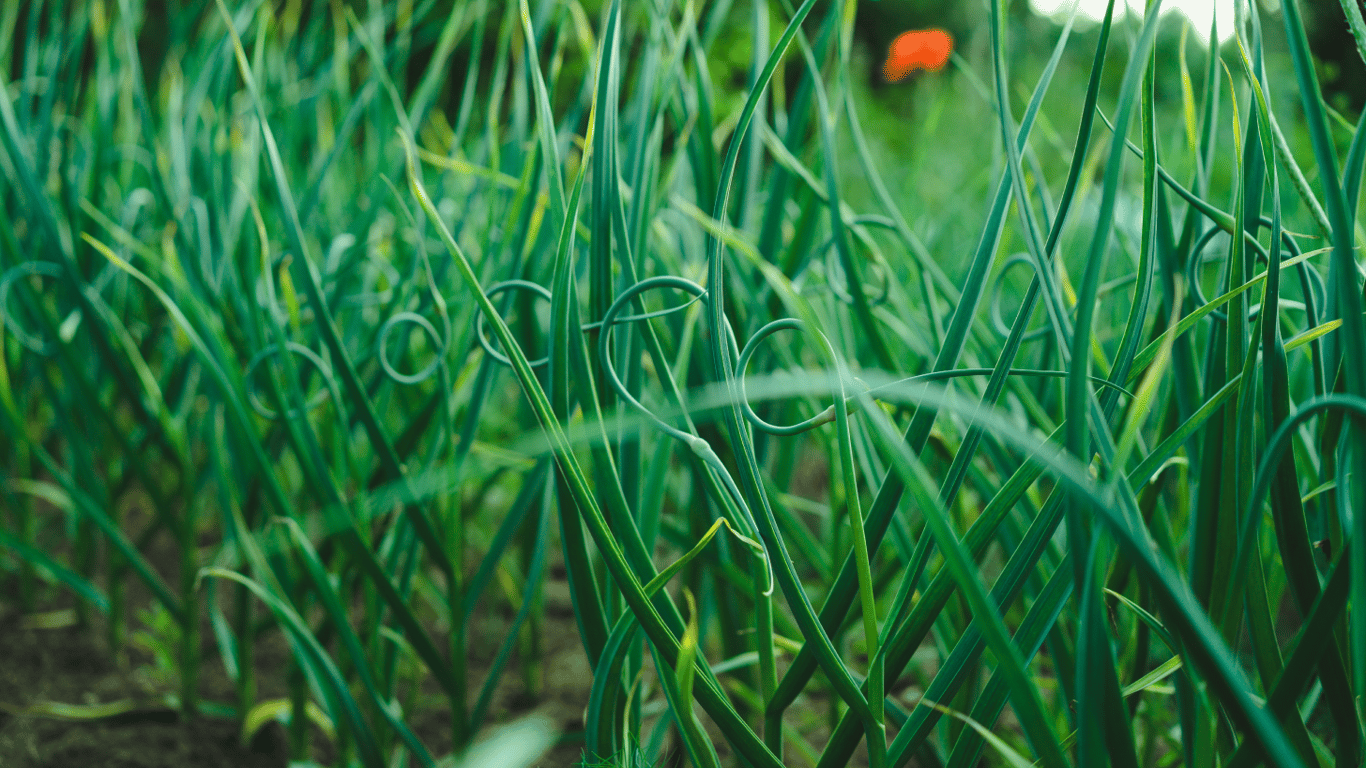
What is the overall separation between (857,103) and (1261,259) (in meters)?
3.38

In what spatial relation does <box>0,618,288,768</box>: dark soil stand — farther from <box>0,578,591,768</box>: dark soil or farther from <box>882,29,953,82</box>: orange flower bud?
<box>882,29,953,82</box>: orange flower bud

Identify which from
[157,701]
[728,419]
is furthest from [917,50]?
[157,701]

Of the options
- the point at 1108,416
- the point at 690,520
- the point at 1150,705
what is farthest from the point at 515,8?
the point at 1150,705

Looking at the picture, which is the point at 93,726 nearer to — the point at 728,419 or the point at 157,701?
the point at 157,701

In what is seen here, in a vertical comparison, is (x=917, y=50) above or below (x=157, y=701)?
above

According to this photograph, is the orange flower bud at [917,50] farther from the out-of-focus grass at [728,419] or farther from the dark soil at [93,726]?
the dark soil at [93,726]

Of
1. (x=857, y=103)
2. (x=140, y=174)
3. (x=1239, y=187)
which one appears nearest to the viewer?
(x=1239, y=187)

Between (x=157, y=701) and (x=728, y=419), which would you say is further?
(x=157, y=701)

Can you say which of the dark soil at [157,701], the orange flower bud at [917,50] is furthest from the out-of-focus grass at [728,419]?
the orange flower bud at [917,50]

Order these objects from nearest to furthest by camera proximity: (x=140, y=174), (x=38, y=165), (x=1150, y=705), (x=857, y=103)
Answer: (x=1150, y=705)
(x=38, y=165)
(x=140, y=174)
(x=857, y=103)

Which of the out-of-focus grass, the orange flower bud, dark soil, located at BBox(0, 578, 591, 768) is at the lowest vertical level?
dark soil, located at BBox(0, 578, 591, 768)

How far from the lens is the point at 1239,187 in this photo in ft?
0.89

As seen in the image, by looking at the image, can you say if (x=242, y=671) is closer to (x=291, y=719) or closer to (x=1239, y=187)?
(x=291, y=719)

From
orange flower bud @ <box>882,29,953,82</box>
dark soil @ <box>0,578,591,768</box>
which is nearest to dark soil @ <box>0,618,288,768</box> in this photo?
dark soil @ <box>0,578,591,768</box>
